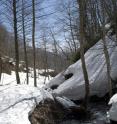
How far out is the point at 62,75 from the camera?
2369 cm

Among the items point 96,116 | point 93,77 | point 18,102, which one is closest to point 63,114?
point 96,116

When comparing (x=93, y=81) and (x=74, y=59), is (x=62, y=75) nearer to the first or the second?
(x=74, y=59)

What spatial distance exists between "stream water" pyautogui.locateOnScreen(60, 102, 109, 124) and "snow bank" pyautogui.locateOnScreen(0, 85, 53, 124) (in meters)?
1.66

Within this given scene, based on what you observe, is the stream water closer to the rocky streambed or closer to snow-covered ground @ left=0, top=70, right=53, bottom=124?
the rocky streambed

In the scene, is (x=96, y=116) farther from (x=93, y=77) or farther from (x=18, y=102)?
(x=93, y=77)

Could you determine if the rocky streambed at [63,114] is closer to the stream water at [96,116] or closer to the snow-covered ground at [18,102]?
the stream water at [96,116]

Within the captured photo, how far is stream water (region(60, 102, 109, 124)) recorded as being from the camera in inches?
534

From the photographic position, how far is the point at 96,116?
14672 millimetres

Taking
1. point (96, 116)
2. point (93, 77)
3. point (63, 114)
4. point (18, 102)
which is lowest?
Result: point (96, 116)

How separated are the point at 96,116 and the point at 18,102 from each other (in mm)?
4817

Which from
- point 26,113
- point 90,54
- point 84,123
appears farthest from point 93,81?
point 26,113

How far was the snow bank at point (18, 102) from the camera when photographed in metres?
9.28

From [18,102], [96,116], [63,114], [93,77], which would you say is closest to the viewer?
[18,102]

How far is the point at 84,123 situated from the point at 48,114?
5.83 feet
